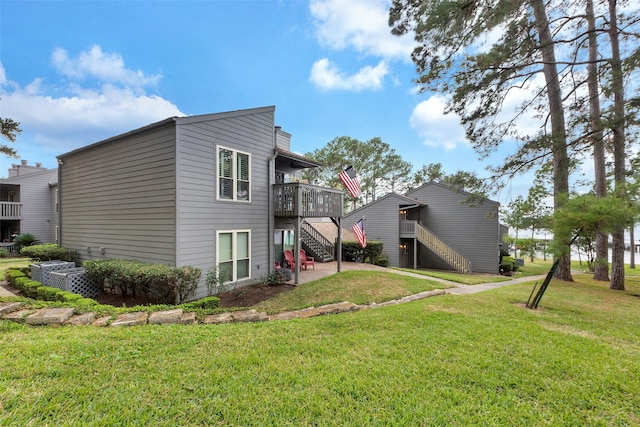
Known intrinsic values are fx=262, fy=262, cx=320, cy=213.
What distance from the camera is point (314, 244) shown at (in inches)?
559

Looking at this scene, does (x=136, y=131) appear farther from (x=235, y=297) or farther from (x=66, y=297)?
(x=235, y=297)

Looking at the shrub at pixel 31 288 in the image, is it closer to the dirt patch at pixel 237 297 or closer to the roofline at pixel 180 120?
the dirt patch at pixel 237 297

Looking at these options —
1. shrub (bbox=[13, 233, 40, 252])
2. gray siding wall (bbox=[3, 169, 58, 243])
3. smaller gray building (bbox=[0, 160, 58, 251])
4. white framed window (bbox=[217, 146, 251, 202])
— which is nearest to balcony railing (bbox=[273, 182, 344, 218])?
white framed window (bbox=[217, 146, 251, 202])

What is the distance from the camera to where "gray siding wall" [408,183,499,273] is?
17703mm

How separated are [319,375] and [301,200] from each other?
677cm

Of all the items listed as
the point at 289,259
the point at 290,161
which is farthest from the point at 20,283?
the point at 290,161

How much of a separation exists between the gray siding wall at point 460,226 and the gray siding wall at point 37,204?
28440 mm

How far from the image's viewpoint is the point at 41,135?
13539mm

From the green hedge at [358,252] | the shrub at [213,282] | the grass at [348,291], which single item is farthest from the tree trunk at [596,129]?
the shrub at [213,282]

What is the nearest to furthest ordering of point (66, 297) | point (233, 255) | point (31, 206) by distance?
point (66, 297) < point (233, 255) < point (31, 206)

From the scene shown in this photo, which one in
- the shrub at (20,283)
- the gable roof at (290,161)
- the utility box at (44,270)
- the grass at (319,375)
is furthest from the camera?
the gable roof at (290,161)

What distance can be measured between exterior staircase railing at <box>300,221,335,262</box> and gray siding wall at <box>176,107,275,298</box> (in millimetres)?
4590

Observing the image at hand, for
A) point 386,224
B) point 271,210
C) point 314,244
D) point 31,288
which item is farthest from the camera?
point 386,224

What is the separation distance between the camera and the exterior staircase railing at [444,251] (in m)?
16.7
